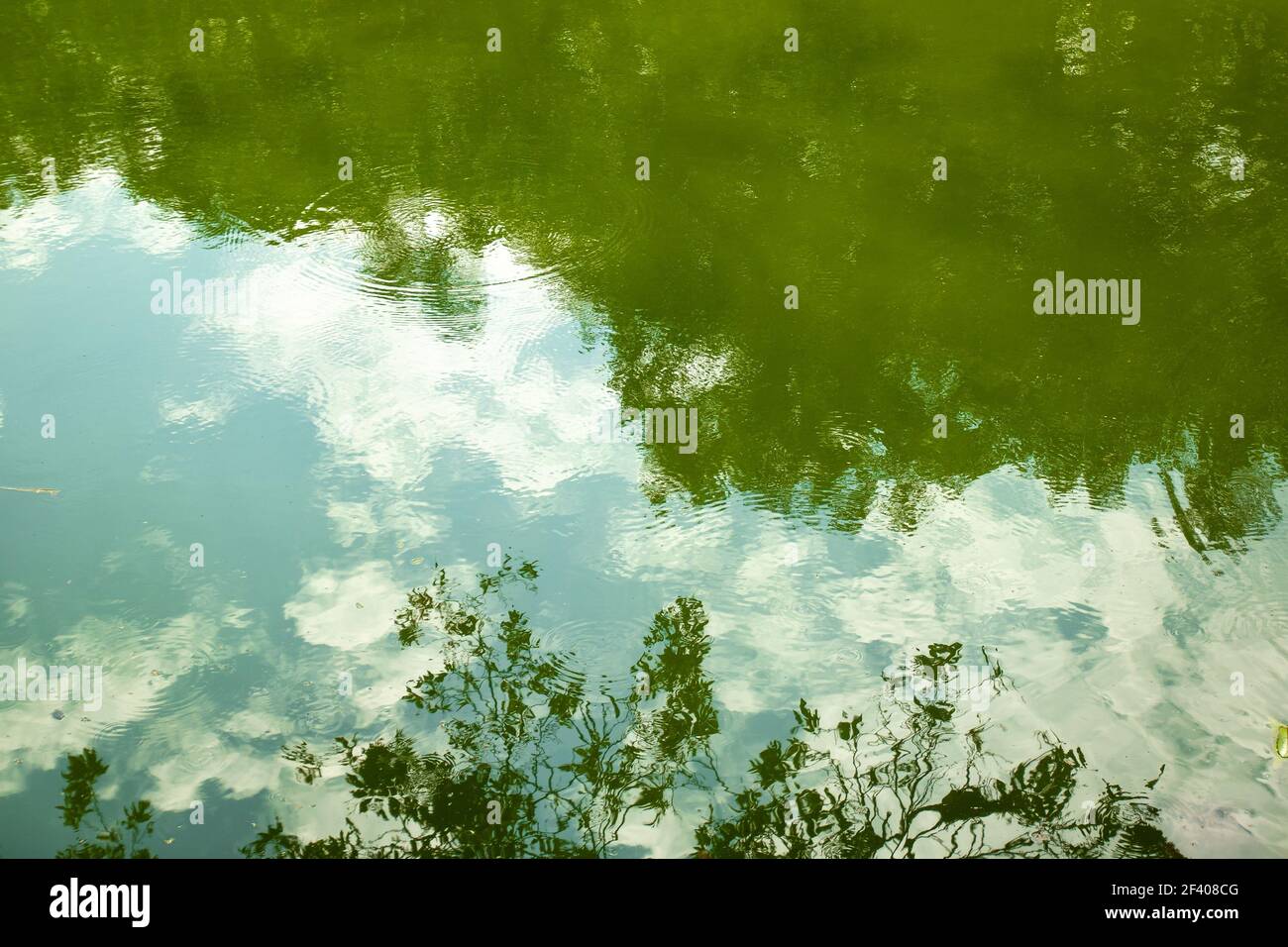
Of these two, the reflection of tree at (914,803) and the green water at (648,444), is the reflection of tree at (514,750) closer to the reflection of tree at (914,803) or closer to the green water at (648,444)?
the green water at (648,444)

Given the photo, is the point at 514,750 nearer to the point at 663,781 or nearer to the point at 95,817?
the point at 663,781

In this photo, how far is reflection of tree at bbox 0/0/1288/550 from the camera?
432 cm

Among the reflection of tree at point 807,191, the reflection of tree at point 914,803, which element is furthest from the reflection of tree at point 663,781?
the reflection of tree at point 807,191

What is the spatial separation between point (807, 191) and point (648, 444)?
6.16ft

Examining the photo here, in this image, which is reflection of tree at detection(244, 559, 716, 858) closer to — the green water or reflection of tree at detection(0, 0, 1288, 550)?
the green water

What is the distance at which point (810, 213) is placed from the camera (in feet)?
17.4

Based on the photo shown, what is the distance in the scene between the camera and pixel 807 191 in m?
5.41

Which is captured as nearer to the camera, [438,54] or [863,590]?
[863,590]

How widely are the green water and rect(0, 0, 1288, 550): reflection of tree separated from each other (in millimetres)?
26

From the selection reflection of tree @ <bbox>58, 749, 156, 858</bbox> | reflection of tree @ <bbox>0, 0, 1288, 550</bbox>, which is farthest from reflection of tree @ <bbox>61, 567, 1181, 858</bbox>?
reflection of tree @ <bbox>0, 0, 1288, 550</bbox>

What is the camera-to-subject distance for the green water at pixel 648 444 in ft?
10.8
